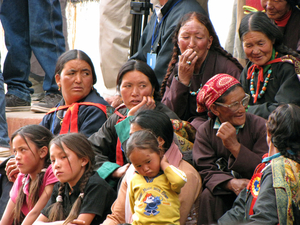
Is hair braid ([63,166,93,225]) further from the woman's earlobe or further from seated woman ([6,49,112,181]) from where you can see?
the woman's earlobe

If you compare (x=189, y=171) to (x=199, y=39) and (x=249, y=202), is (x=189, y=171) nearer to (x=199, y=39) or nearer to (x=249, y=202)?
(x=249, y=202)

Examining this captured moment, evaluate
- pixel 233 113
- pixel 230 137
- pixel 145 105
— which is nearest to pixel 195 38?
pixel 145 105

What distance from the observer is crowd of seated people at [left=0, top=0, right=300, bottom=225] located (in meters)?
2.43

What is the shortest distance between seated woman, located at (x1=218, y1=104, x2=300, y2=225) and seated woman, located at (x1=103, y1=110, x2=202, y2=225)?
0.92ft

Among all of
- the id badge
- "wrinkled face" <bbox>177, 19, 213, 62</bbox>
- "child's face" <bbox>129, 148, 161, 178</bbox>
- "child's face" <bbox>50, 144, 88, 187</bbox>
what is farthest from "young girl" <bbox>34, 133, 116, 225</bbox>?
the id badge

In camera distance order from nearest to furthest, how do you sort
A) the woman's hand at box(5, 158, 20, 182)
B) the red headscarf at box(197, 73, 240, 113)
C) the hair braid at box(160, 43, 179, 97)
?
the red headscarf at box(197, 73, 240, 113)
the woman's hand at box(5, 158, 20, 182)
the hair braid at box(160, 43, 179, 97)

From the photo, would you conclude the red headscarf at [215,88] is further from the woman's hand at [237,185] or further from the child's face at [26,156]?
the child's face at [26,156]

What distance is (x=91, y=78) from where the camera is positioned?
12.6ft

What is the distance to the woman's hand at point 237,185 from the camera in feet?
8.81

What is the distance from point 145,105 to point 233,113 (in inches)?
26.1

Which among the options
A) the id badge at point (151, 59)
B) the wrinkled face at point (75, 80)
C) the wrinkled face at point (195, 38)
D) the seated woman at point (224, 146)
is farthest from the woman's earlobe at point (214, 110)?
the id badge at point (151, 59)

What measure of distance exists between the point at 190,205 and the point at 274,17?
5.84 ft

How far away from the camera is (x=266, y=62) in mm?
3301

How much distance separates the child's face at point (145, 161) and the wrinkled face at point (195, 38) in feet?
4.62
